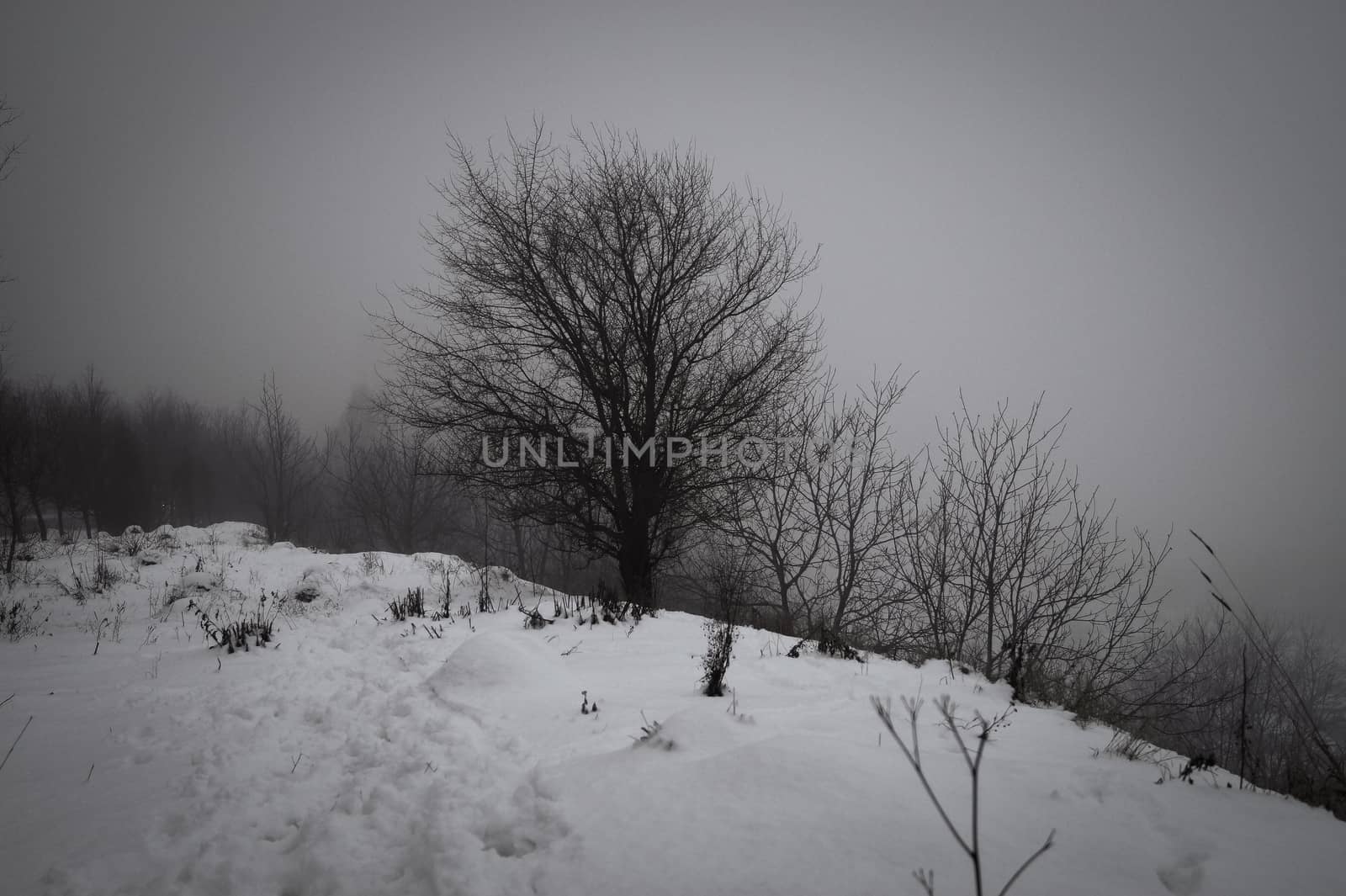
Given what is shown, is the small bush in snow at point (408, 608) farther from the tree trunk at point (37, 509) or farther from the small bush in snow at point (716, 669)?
the tree trunk at point (37, 509)

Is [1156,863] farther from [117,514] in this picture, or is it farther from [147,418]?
[147,418]

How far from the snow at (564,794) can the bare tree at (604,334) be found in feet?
18.0

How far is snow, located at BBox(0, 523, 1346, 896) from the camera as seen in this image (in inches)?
51.9

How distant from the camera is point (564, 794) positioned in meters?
1.74

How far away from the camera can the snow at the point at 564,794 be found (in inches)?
51.9

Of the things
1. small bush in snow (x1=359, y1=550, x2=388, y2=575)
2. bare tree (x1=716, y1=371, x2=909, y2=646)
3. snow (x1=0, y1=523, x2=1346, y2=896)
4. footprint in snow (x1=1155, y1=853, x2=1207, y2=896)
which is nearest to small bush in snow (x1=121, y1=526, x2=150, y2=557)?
small bush in snow (x1=359, y1=550, x2=388, y2=575)

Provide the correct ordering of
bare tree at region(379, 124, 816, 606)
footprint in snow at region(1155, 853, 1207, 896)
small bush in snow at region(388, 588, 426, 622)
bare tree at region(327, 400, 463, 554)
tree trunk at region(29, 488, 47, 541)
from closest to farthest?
footprint in snow at region(1155, 853, 1207, 896), small bush in snow at region(388, 588, 426, 622), bare tree at region(379, 124, 816, 606), tree trunk at region(29, 488, 47, 541), bare tree at region(327, 400, 463, 554)

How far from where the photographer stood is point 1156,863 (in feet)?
4.48

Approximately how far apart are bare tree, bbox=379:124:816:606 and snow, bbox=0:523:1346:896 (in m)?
5.48

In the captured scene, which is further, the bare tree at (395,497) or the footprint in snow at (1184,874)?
the bare tree at (395,497)

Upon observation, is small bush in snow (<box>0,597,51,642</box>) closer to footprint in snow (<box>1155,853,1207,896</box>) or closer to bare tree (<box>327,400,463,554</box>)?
footprint in snow (<box>1155,853,1207,896</box>)

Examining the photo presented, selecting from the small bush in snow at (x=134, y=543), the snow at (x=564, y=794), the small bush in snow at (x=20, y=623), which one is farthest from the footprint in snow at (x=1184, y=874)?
the small bush in snow at (x=134, y=543)

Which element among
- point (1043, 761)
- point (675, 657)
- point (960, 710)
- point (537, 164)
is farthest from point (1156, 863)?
point (537, 164)

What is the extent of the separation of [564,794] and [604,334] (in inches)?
311
